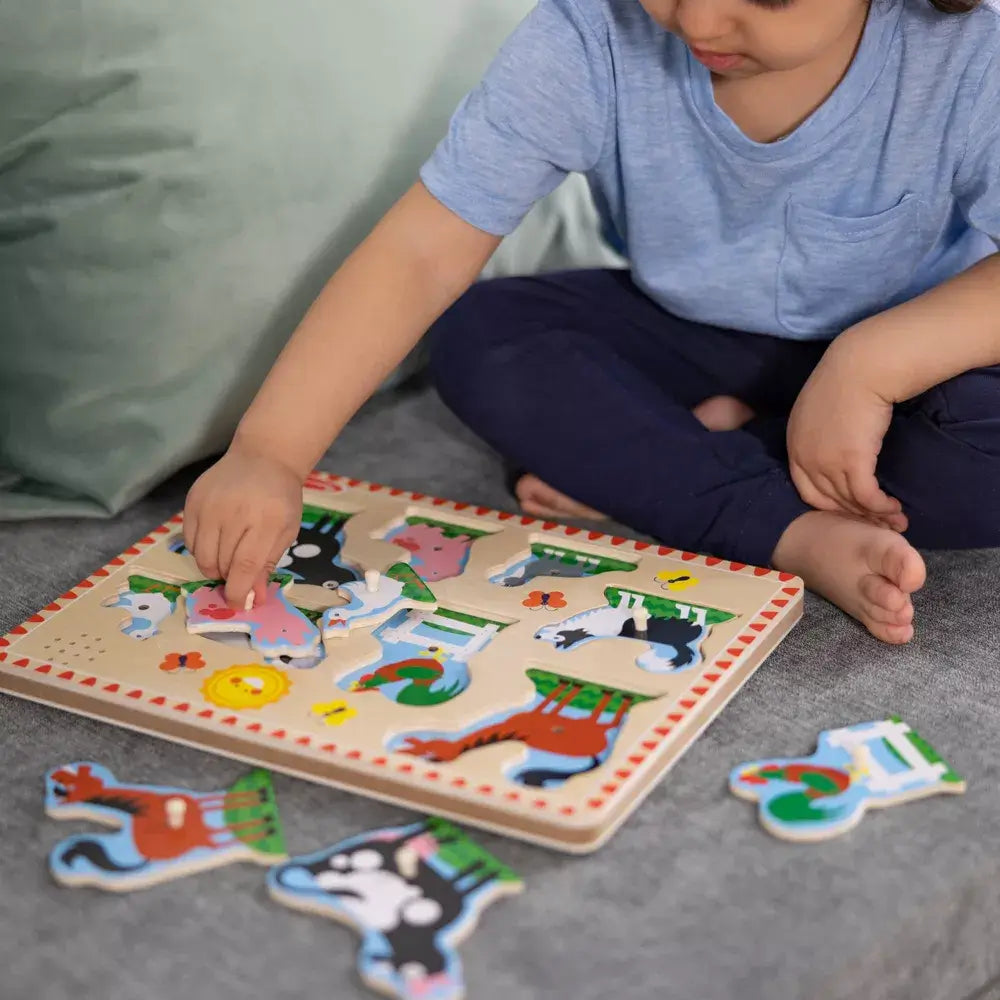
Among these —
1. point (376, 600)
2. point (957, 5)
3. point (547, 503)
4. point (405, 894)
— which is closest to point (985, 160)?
point (957, 5)

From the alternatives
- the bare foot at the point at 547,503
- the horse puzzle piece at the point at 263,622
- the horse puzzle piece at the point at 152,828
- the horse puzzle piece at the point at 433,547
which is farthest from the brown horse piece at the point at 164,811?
the bare foot at the point at 547,503

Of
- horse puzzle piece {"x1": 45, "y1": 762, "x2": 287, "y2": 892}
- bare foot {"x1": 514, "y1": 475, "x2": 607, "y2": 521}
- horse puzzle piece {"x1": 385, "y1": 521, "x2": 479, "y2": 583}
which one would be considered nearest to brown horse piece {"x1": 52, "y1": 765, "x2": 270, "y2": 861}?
horse puzzle piece {"x1": 45, "y1": 762, "x2": 287, "y2": 892}

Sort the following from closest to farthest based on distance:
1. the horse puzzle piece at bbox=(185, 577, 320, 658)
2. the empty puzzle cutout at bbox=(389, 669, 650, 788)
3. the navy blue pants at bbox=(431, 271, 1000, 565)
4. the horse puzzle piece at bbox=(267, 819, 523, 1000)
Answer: the horse puzzle piece at bbox=(267, 819, 523, 1000) → the empty puzzle cutout at bbox=(389, 669, 650, 788) → the horse puzzle piece at bbox=(185, 577, 320, 658) → the navy blue pants at bbox=(431, 271, 1000, 565)

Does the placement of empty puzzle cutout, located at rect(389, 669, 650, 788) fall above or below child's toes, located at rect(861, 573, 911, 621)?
below

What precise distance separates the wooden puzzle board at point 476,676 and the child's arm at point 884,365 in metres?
0.09

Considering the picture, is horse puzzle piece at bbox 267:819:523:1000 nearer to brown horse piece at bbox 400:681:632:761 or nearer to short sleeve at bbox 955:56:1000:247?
brown horse piece at bbox 400:681:632:761

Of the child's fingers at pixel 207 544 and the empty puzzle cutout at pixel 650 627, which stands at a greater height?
the empty puzzle cutout at pixel 650 627

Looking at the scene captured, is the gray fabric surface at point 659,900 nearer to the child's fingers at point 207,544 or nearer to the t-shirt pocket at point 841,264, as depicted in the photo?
the child's fingers at point 207,544

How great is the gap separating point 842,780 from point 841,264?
0.39 meters

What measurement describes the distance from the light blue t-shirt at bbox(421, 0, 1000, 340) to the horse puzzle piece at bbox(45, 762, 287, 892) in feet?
1.31

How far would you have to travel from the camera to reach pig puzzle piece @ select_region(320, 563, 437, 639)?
2.57 ft

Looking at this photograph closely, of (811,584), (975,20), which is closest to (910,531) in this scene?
(811,584)

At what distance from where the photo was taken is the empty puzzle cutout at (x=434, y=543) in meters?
0.85

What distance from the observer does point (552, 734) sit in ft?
2.25
